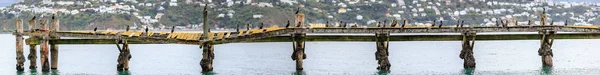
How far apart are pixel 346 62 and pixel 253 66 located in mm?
8205

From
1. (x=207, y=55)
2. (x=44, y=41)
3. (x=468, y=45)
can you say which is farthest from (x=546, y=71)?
(x=44, y=41)

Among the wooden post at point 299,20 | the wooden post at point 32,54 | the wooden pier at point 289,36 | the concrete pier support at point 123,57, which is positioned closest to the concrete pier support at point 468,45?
the wooden pier at point 289,36

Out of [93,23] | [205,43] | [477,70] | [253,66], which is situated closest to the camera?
[205,43]

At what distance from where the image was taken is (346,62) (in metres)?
72.5

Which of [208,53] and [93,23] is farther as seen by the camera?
[93,23]

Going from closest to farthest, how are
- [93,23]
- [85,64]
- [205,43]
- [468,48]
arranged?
1. [205,43]
2. [468,48]
3. [85,64]
4. [93,23]

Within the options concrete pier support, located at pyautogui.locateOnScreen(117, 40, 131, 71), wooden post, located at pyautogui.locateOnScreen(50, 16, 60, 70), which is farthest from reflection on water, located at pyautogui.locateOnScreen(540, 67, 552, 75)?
wooden post, located at pyautogui.locateOnScreen(50, 16, 60, 70)

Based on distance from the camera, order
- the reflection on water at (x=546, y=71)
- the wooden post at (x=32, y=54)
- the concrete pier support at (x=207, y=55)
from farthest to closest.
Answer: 1. the reflection on water at (x=546, y=71)
2. the wooden post at (x=32, y=54)
3. the concrete pier support at (x=207, y=55)

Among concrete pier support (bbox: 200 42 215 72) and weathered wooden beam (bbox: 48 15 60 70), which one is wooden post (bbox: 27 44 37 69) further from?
concrete pier support (bbox: 200 42 215 72)

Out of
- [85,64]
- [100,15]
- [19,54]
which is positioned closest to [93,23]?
[100,15]

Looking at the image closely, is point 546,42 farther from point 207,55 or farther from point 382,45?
point 207,55

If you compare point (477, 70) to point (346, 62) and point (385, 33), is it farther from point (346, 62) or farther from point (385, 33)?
point (346, 62)

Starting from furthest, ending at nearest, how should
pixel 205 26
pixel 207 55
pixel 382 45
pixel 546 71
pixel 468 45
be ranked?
pixel 546 71
pixel 468 45
pixel 382 45
pixel 207 55
pixel 205 26

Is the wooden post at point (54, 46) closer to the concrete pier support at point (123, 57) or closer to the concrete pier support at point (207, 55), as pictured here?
the concrete pier support at point (123, 57)
